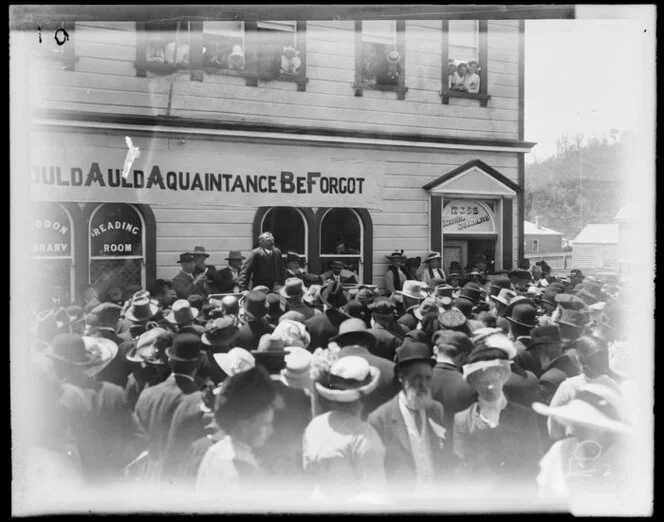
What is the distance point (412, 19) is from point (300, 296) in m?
2.59

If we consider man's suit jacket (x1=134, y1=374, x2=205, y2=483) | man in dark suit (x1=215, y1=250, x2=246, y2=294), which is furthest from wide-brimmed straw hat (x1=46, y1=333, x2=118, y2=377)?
man in dark suit (x1=215, y1=250, x2=246, y2=294)

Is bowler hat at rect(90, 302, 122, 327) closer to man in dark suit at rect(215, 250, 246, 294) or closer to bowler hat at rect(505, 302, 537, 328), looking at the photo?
man in dark suit at rect(215, 250, 246, 294)

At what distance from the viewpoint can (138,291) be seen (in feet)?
18.6

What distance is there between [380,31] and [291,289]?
2415mm

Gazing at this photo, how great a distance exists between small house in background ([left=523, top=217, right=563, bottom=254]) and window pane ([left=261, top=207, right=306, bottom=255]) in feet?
7.63

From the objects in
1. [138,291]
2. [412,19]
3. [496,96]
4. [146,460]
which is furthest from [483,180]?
[146,460]

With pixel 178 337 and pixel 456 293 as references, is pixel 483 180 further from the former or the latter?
pixel 178 337

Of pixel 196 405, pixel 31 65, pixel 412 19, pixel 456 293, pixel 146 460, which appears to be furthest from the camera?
pixel 456 293

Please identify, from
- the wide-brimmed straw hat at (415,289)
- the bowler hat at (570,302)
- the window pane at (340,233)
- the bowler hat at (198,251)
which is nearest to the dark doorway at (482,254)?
the wide-brimmed straw hat at (415,289)

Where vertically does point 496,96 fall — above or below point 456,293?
above

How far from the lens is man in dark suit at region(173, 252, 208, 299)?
19.0ft

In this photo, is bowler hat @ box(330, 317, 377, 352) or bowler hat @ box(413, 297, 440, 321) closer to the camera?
bowler hat @ box(330, 317, 377, 352)

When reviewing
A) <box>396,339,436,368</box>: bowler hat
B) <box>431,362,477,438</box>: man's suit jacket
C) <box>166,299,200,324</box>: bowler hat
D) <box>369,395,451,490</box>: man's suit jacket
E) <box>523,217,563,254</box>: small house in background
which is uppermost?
<box>523,217,563,254</box>: small house in background

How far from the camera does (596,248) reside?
247 inches
